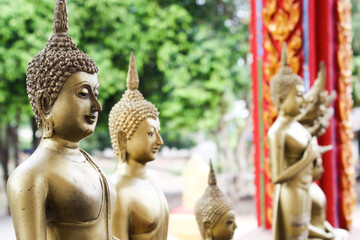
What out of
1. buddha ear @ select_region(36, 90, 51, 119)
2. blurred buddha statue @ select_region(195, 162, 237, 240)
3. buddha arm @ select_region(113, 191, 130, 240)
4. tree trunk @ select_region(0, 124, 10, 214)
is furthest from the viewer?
tree trunk @ select_region(0, 124, 10, 214)

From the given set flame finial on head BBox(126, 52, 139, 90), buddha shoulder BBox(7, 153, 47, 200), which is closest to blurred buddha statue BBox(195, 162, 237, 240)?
flame finial on head BBox(126, 52, 139, 90)

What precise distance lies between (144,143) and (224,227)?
54 centimetres

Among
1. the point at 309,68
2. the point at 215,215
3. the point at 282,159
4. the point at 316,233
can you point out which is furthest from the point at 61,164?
the point at 309,68

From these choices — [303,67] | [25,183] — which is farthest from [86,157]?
[303,67]

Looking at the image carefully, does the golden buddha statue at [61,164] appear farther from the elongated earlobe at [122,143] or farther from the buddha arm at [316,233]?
the buddha arm at [316,233]

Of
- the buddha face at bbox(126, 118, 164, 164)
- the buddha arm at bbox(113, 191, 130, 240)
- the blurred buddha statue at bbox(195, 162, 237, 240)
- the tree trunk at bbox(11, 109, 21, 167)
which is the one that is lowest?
the tree trunk at bbox(11, 109, 21, 167)

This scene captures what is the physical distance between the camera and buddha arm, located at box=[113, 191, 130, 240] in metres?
1.74

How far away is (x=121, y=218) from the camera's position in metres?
1.75

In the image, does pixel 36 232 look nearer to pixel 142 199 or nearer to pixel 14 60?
pixel 142 199

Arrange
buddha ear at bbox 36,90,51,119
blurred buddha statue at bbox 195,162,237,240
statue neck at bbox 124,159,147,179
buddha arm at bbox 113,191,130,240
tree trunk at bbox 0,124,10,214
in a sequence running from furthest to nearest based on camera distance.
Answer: tree trunk at bbox 0,124,10,214 → blurred buddha statue at bbox 195,162,237,240 → statue neck at bbox 124,159,147,179 → buddha arm at bbox 113,191,130,240 → buddha ear at bbox 36,90,51,119

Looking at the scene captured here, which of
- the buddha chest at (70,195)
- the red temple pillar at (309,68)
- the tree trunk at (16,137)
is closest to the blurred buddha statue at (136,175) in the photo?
the buddha chest at (70,195)

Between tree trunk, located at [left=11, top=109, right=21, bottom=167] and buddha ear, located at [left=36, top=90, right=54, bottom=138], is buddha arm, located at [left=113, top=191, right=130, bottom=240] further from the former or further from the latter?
tree trunk, located at [left=11, top=109, right=21, bottom=167]

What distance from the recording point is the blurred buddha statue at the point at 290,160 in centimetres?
248

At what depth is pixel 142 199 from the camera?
5.91ft
